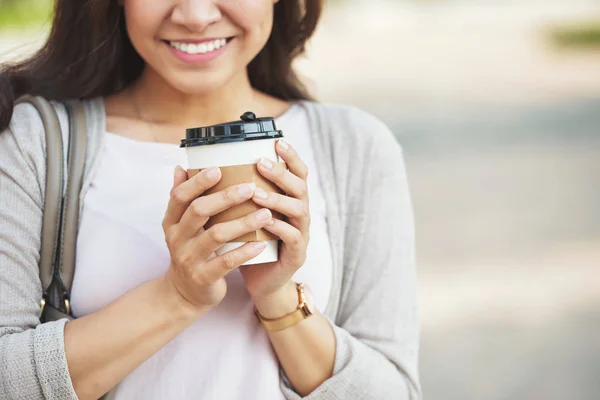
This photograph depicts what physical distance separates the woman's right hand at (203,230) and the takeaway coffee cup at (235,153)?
0.07ft

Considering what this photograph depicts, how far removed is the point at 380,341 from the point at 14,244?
33.3 inches

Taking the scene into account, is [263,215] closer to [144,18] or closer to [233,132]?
[233,132]

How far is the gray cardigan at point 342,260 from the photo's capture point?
1857 millimetres

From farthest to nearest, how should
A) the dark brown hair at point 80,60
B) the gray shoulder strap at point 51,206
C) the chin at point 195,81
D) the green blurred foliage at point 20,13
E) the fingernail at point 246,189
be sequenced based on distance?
the green blurred foliage at point 20,13 → the dark brown hair at point 80,60 → the chin at point 195,81 → the gray shoulder strap at point 51,206 → the fingernail at point 246,189

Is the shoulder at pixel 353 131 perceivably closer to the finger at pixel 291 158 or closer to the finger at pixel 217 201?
the finger at pixel 291 158

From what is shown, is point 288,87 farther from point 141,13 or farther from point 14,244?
point 14,244

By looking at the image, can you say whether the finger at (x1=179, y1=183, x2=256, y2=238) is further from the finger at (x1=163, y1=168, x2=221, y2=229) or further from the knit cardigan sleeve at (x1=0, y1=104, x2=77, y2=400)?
the knit cardigan sleeve at (x1=0, y1=104, x2=77, y2=400)

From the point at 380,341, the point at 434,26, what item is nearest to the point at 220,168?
the point at 380,341

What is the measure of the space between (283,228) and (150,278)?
1.49 ft

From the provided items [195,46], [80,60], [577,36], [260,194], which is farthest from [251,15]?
[577,36]

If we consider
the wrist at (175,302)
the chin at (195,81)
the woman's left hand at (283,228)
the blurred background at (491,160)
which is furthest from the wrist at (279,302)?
the blurred background at (491,160)

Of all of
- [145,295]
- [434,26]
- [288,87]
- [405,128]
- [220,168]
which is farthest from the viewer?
[434,26]

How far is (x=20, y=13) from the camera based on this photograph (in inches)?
488

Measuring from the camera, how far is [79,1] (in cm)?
221
